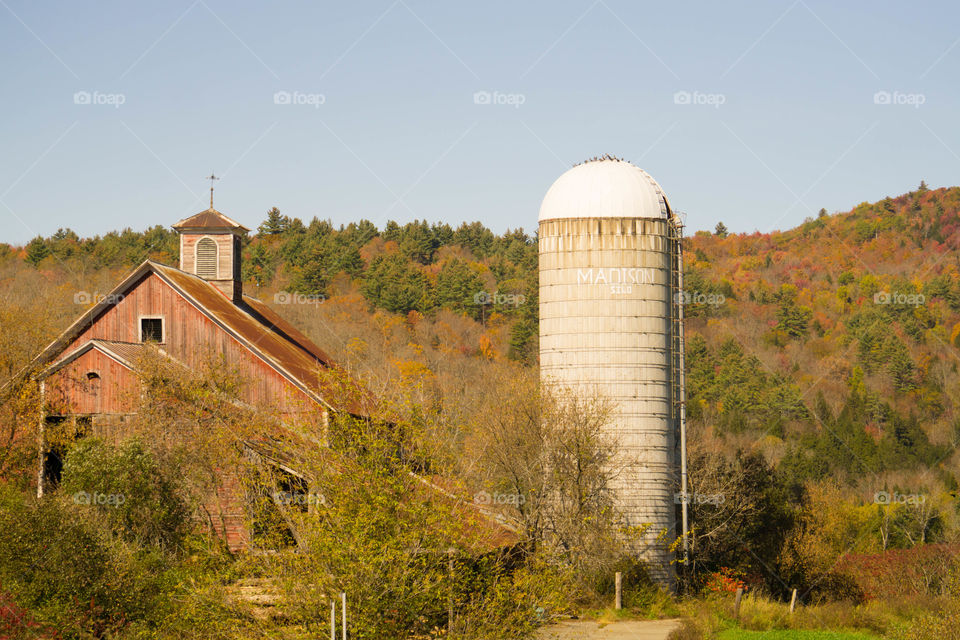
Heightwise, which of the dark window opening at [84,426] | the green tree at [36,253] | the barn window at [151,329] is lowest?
the dark window opening at [84,426]

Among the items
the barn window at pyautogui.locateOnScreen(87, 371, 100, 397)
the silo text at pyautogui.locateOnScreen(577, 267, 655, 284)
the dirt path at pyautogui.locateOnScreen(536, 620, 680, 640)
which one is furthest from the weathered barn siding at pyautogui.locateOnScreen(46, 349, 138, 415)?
the silo text at pyautogui.locateOnScreen(577, 267, 655, 284)

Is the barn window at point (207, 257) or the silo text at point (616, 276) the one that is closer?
the silo text at point (616, 276)

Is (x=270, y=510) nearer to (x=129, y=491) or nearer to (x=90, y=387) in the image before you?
(x=129, y=491)

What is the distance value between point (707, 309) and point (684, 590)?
8902 cm

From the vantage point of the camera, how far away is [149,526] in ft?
92.8

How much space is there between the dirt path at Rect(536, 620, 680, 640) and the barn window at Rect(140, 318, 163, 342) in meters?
16.6

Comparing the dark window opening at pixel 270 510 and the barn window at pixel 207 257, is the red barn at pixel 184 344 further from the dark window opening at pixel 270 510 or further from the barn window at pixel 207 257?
the dark window opening at pixel 270 510

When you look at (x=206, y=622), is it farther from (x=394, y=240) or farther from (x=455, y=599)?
(x=394, y=240)

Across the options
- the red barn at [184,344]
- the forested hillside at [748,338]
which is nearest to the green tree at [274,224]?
the forested hillside at [748,338]

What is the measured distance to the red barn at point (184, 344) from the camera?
33.9 m

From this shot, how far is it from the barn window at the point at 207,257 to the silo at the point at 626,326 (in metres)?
12.5

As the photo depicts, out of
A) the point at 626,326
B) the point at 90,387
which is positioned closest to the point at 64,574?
the point at 90,387

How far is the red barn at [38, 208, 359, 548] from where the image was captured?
33.9 m

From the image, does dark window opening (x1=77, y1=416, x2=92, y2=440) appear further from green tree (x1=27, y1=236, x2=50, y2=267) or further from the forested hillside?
green tree (x1=27, y1=236, x2=50, y2=267)
